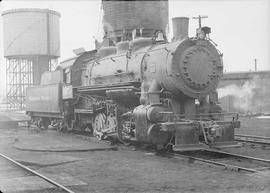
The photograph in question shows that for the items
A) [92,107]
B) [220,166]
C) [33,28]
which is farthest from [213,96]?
[33,28]

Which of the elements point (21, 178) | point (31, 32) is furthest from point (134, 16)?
point (31, 32)

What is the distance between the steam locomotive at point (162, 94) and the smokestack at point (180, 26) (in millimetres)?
444

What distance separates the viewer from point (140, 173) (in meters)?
7.96

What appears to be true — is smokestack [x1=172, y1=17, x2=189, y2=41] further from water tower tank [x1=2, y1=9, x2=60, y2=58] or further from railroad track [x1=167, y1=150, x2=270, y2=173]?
water tower tank [x1=2, y1=9, x2=60, y2=58]

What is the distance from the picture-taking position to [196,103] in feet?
37.8

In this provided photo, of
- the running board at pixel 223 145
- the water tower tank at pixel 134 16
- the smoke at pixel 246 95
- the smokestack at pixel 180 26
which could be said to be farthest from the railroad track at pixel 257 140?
the smoke at pixel 246 95

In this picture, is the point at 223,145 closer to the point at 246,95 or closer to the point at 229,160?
the point at 229,160

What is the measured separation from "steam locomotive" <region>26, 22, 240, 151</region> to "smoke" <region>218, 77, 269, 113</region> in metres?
15.3

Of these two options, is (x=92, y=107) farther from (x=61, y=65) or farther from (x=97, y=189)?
(x=97, y=189)

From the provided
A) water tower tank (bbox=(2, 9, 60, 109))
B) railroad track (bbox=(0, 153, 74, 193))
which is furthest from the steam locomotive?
water tower tank (bbox=(2, 9, 60, 109))

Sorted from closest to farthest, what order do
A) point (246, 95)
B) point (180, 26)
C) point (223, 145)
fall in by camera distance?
point (223, 145), point (180, 26), point (246, 95)

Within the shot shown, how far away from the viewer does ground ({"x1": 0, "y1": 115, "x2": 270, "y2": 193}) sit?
6.68 meters

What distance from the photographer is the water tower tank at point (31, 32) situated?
2073 centimetres

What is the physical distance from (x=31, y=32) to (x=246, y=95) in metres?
15.0
